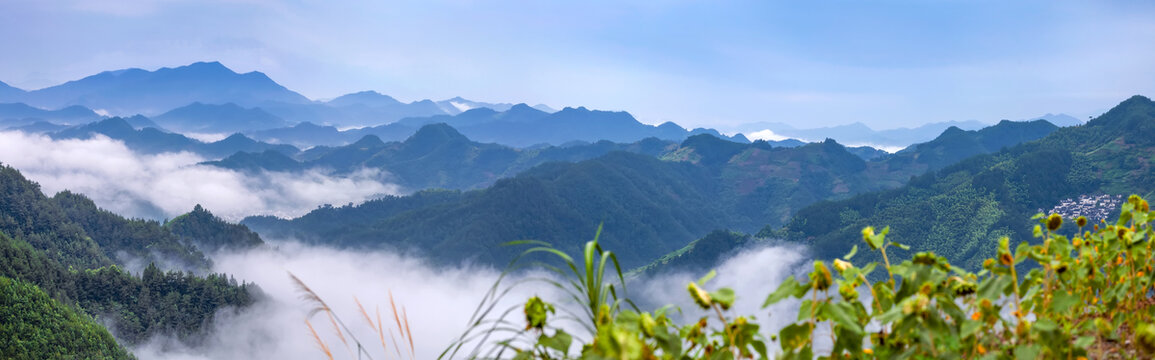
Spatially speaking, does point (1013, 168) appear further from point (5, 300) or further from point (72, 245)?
point (72, 245)

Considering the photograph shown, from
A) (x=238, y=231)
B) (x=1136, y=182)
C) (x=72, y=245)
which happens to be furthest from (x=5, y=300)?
(x=1136, y=182)

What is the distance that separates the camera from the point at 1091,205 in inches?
5138

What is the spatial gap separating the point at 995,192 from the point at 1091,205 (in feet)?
57.6

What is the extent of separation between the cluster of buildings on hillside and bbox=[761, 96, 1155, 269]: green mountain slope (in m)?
2.46

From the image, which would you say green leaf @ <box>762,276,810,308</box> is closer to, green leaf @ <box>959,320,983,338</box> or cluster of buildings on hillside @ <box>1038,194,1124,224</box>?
green leaf @ <box>959,320,983,338</box>

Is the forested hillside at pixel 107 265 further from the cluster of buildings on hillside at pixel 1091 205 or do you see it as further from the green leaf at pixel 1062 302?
the cluster of buildings on hillside at pixel 1091 205

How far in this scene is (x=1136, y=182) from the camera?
131 metres

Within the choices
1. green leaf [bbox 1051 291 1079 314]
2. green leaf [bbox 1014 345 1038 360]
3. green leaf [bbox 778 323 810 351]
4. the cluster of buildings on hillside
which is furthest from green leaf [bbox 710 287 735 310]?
the cluster of buildings on hillside

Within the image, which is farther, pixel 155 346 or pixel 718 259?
pixel 718 259

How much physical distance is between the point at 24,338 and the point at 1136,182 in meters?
180

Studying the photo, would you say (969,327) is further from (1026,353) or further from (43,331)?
(43,331)

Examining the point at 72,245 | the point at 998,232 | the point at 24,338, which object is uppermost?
the point at 72,245

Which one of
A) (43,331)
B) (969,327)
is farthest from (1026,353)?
(43,331)

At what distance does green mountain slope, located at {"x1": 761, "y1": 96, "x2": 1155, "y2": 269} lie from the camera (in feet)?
433
